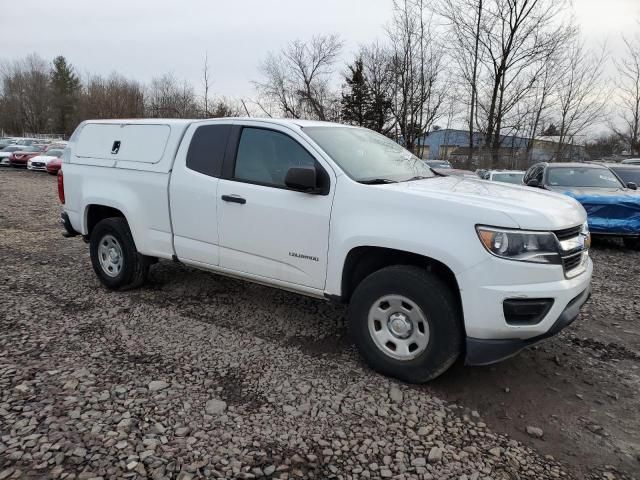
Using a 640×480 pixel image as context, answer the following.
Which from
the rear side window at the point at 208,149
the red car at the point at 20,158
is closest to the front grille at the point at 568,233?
the rear side window at the point at 208,149

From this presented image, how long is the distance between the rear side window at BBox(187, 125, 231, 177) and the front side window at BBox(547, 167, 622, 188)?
284 inches

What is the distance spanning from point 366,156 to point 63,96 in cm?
7543

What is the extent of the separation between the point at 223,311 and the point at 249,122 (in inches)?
74.4

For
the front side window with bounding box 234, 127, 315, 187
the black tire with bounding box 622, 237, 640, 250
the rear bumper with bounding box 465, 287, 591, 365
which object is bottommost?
the black tire with bounding box 622, 237, 640, 250

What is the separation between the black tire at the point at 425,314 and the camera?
310cm

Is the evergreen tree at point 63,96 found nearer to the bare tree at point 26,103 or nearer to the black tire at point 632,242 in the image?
the bare tree at point 26,103

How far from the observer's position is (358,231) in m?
3.38

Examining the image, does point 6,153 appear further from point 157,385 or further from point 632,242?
point 632,242

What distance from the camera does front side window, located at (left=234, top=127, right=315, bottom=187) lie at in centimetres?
389

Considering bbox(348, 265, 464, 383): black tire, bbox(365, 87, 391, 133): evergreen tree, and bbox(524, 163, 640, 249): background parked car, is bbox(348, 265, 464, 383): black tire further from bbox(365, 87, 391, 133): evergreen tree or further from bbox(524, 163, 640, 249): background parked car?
bbox(365, 87, 391, 133): evergreen tree

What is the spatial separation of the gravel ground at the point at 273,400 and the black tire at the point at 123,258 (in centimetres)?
28

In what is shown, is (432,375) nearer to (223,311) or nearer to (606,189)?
(223,311)

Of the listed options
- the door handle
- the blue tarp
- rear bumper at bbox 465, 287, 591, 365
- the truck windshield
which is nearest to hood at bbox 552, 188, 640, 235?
the blue tarp

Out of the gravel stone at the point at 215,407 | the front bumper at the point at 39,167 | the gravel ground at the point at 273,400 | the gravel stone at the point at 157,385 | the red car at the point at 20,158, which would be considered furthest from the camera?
the red car at the point at 20,158
